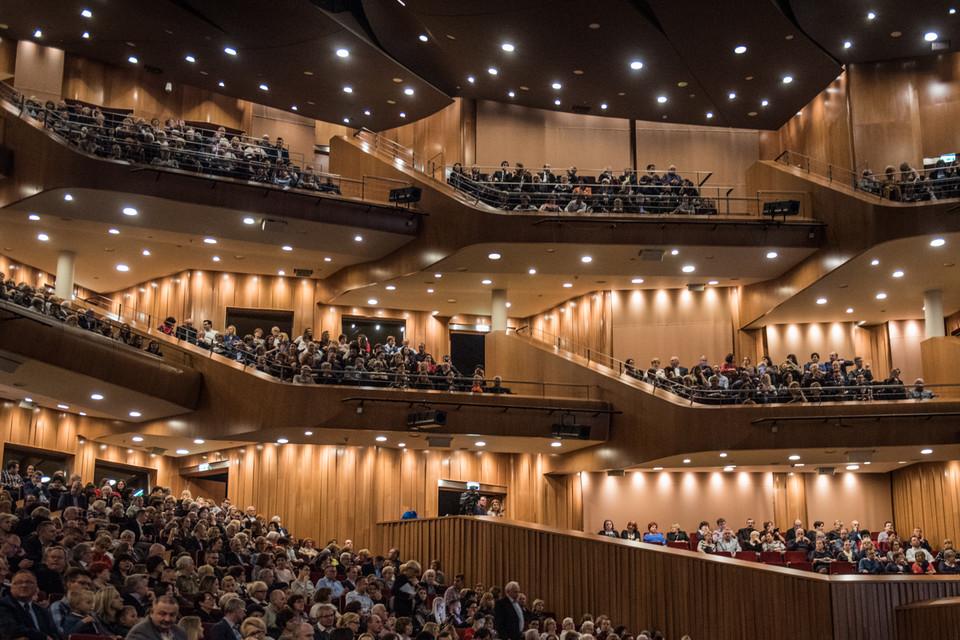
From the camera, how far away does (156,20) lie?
1428 cm

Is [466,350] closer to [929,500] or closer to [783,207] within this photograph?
[783,207]

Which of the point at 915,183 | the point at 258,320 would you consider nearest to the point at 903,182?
the point at 915,183

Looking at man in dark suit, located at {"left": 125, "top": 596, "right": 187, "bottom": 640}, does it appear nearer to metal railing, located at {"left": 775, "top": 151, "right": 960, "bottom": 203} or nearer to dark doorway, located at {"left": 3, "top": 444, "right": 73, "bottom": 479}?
dark doorway, located at {"left": 3, "top": 444, "right": 73, "bottom": 479}

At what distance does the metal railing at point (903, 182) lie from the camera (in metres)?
13.9

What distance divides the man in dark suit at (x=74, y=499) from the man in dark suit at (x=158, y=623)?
522 cm

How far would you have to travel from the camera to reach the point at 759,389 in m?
14.0

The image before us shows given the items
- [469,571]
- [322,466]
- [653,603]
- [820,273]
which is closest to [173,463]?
[322,466]

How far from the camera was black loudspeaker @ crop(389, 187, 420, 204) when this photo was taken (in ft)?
49.1

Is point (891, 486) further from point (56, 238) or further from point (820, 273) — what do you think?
point (56, 238)

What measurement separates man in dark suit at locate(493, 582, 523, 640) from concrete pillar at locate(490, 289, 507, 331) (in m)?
7.95

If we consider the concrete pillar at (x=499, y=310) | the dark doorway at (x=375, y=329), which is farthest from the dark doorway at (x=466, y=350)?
the concrete pillar at (x=499, y=310)

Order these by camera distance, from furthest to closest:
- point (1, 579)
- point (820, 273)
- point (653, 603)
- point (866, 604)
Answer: point (820, 273) < point (653, 603) < point (866, 604) < point (1, 579)

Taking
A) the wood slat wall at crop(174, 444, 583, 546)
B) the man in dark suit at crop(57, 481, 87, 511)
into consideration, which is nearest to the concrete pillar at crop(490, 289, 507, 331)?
the wood slat wall at crop(174, 444, 583, 546)

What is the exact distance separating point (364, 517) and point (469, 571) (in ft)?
12.5
